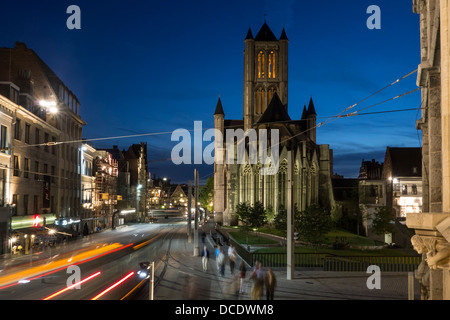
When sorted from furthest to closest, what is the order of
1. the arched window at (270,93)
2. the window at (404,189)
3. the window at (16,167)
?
the arched window at (270,93) < the window at (404,189) < the window at (16,167)

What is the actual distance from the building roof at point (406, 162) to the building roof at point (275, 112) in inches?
926

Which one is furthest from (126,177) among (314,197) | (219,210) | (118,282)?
(118,282)

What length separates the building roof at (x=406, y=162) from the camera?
58531mm

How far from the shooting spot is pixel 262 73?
90750 millimetres

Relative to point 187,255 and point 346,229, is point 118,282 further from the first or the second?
point 346,229

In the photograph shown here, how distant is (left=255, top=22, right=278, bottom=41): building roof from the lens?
9156cm

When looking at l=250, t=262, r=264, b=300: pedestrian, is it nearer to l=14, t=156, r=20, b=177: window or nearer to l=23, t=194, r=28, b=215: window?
l=14, t=156, r=20, b=177: window

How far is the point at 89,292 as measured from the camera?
1653 cm

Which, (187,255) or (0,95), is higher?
(0,95)

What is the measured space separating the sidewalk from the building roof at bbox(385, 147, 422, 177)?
39.1 metres

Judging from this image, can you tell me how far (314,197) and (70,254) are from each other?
45.8 metres

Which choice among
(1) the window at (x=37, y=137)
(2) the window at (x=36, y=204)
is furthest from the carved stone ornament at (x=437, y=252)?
(1) the window at (x=37, y=137)

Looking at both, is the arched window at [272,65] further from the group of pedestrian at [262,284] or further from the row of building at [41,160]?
the group of pedestrian at [262,284]

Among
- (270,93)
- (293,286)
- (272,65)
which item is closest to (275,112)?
(270,93)
